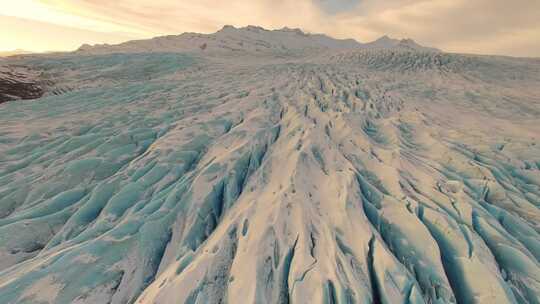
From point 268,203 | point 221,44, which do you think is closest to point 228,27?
point 221,44

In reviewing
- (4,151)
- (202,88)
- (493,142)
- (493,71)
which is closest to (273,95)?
(202,88)

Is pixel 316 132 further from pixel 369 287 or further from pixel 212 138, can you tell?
pixel 369 287

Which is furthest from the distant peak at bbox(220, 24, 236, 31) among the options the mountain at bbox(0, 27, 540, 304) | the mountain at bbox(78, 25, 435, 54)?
the mountain at bbox(0, 27, 540, 304)

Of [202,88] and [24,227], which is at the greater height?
[202,88]

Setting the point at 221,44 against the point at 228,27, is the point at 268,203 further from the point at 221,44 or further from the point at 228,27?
the point at 228,27

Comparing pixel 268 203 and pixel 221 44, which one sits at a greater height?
pixel 221 44

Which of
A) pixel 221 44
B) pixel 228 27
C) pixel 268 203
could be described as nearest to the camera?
pixel 268 203

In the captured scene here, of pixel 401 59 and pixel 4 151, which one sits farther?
pixel 401 59

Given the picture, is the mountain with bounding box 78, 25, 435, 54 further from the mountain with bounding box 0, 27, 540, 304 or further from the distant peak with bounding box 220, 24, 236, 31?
the mountain with bounding box 0, 27, 540, 304
